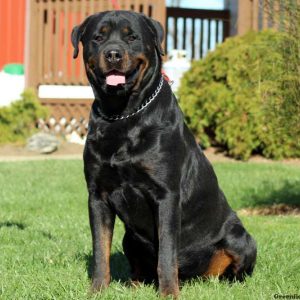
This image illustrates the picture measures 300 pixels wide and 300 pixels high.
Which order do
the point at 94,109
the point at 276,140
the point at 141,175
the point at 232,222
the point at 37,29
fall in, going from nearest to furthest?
the point at 141,175
the point at 94,109
the point at 232,222
the point at 276,140
the point at 37,29

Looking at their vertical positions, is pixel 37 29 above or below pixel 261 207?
above

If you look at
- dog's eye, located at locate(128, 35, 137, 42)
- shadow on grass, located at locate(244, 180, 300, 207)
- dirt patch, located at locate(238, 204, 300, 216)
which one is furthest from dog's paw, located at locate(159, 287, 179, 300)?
shadow on grass, located at locate(244, 180, 300, 207)

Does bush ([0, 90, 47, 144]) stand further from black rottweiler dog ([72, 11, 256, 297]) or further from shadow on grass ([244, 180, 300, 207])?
black rottweiler dog ([72, 11, 256, 297])

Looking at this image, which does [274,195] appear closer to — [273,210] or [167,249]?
[273,210]

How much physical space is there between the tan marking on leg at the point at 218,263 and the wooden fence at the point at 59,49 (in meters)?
9.68

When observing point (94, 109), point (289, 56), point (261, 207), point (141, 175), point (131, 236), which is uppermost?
point (289, 56)

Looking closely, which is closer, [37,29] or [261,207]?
[261,207]

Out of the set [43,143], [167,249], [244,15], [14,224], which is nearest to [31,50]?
[43,143]

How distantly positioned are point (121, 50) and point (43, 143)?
8987 millimetres

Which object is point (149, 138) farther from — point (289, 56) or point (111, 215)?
point (289, 56)

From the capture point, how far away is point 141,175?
364 cm

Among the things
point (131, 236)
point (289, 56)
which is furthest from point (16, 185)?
point (131, 236)

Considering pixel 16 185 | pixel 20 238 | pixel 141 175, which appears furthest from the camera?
pixel 16 185

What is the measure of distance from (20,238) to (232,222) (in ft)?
6.68
